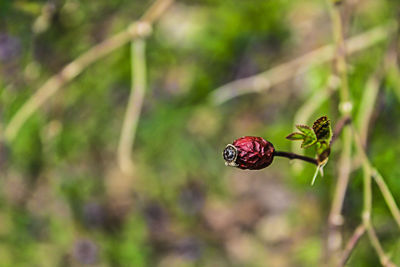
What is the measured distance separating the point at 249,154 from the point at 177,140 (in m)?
1.39

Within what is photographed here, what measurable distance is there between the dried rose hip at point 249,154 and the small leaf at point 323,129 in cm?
5

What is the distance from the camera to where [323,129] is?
536 millimetres

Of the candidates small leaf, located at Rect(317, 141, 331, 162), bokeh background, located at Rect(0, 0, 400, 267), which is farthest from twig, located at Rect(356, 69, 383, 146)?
small leaf, located at Rect(317, 141, 331, 162)

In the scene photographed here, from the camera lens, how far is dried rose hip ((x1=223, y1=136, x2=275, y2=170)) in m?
0.49

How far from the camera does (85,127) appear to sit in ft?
5.86

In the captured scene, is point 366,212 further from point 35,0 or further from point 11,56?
point 11,56

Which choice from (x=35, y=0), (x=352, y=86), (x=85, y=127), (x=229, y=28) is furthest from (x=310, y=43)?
(x=35, y=0)

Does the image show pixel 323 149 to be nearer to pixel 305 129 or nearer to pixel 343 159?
pixel 305 129

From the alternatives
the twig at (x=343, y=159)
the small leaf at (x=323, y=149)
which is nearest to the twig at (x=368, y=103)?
the twig at (x=343, y=159)

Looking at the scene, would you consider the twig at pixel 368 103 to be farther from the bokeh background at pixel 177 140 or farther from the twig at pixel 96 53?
the twig at pixel 96 53

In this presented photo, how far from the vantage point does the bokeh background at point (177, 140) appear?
1200mm

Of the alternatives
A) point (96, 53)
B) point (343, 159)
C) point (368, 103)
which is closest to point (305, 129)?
point (343, 159)

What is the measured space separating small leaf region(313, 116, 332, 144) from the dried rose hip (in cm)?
5

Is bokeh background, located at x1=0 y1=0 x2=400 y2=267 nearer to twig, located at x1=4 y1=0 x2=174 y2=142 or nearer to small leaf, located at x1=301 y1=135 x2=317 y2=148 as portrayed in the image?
twig, located at x1=4 y1=0 x2=174 y2=142
